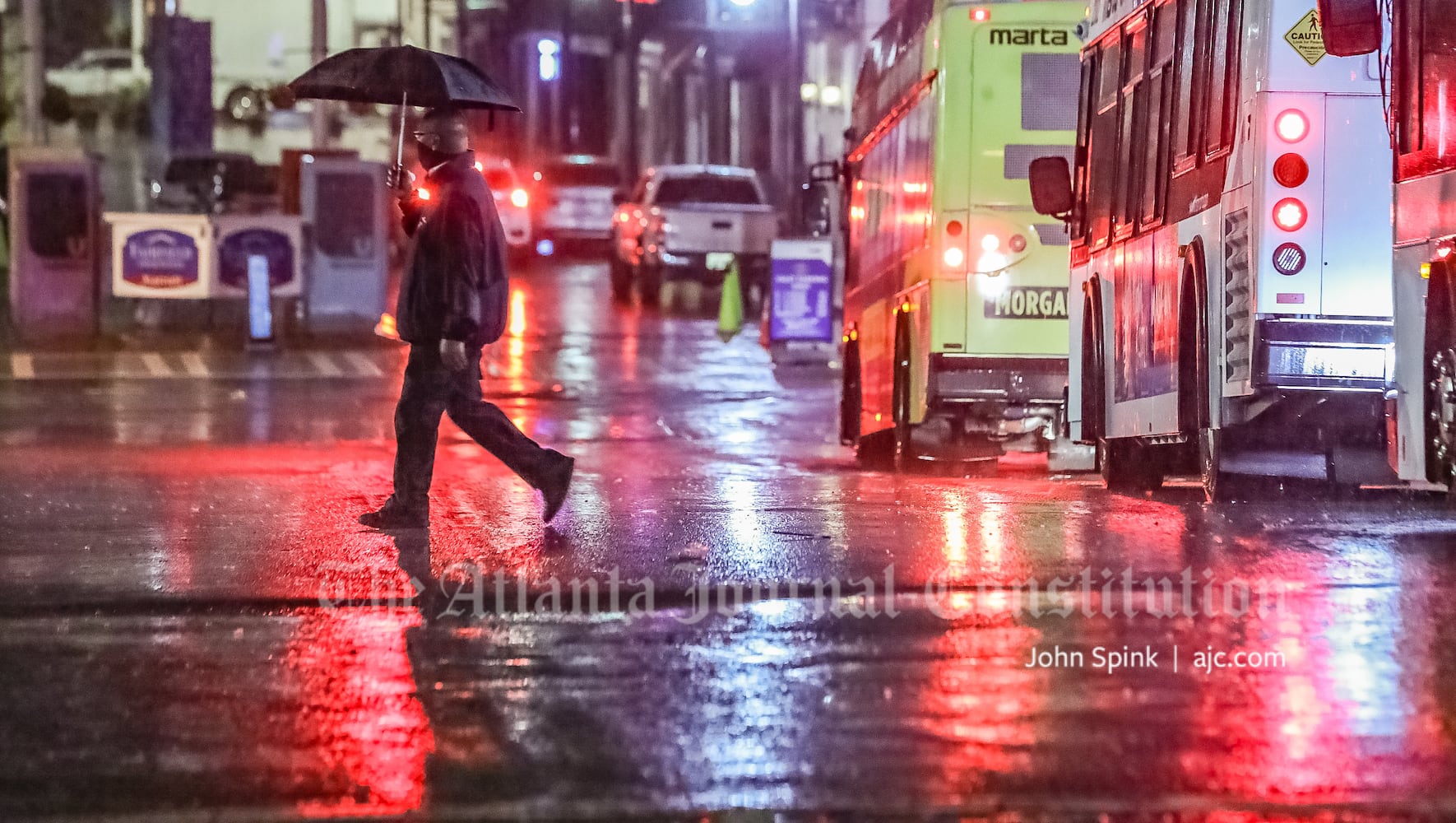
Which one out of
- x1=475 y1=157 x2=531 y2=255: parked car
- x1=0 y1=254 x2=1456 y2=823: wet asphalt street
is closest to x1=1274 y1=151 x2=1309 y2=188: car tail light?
x1=0 y1=254 x2=1456 y2=823: wet asphalt street

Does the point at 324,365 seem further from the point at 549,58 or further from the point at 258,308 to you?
the point at 549,58

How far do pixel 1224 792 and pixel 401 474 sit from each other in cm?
524

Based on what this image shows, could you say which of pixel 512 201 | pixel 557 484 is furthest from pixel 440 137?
pixel 512 201

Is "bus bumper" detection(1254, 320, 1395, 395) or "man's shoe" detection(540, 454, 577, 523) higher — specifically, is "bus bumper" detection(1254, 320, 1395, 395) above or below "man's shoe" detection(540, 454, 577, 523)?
above

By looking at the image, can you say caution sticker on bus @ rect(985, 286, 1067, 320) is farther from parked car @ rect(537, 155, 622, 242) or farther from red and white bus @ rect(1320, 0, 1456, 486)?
parked car @ rect(537, 155, 622, 242)

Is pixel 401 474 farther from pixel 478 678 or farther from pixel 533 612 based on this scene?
pixel 478 678

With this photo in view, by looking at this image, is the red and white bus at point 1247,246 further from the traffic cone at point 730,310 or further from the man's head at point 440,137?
the traffic cone at point 730,310

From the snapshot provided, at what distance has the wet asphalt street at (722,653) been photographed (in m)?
4.87

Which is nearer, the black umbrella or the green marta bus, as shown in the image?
the black umbrella

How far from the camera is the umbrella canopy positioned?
9312 mm

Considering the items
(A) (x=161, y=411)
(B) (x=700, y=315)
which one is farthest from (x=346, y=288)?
(A) (x=161, y=411)

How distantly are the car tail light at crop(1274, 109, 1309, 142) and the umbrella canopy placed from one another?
339cm

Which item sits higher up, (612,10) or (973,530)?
(612,10)

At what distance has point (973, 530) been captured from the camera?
9344 millimetres
